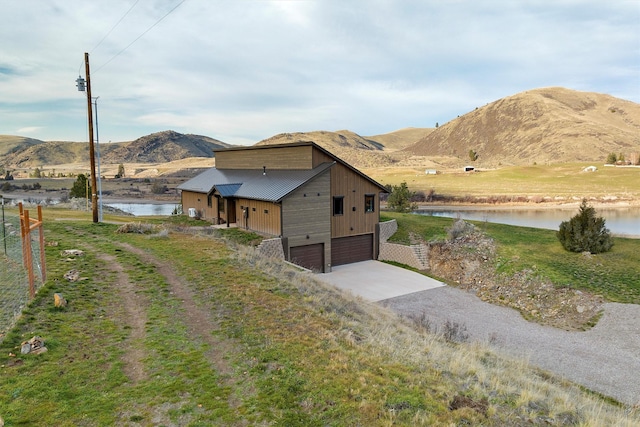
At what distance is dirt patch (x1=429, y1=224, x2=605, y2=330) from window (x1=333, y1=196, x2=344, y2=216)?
6961 mm

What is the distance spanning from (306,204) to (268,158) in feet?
23.9

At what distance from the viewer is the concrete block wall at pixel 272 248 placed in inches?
886

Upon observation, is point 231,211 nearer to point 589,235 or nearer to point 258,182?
point 258,182

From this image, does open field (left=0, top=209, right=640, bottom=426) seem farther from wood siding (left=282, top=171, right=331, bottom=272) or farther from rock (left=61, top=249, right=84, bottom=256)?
wood siding (left=282, top=171, right=331, bottom=272)

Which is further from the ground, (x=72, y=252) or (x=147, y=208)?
(x=147, y=208)

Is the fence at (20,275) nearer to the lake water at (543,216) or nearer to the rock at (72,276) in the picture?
the rock at (72,276)

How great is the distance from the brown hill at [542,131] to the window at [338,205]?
11405cm

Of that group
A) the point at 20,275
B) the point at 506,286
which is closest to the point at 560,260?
the point at 506,286

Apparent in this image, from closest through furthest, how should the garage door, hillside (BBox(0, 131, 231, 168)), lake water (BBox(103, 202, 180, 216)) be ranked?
the garage door, lake water (BBox(103, 202, 180, 216)), hillside (BBox(0, 131, 231, 168))

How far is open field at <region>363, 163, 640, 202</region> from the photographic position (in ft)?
228

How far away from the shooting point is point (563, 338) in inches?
618

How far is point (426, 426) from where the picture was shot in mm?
6363

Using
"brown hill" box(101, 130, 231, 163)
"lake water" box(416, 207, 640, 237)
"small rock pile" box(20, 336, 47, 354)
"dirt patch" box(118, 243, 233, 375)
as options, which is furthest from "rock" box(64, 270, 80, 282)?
"brown hill" box(101, 130, 231, 163)

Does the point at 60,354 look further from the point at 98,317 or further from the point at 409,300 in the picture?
the point at 409,300
